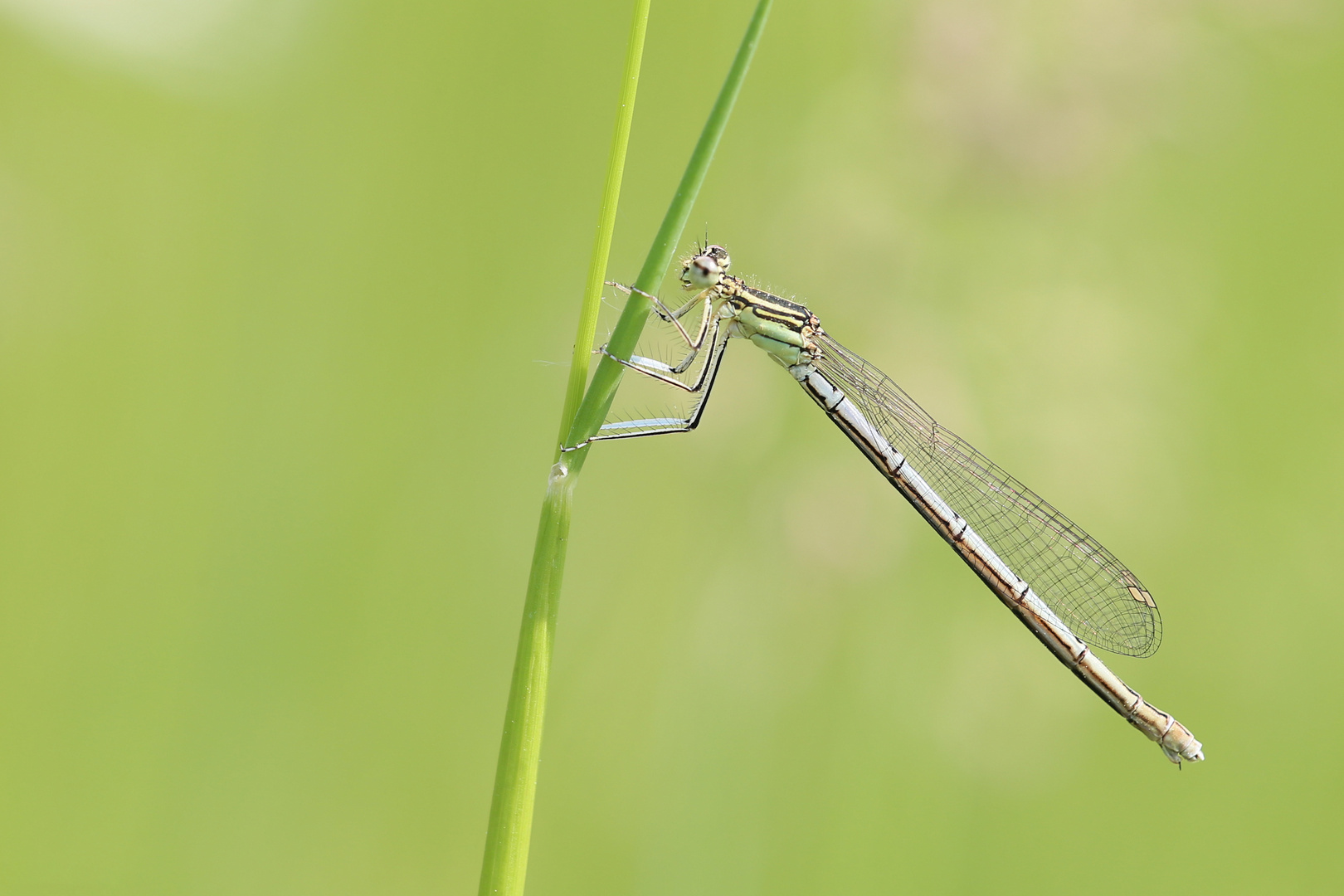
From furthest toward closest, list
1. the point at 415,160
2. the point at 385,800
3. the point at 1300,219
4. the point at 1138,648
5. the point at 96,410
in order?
1. the point at 1300,219
2. the point at 415,160
3. the point at 1138,648
4. the point at 385,800
5. the point at 96,410

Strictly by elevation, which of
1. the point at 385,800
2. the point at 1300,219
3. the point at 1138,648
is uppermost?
the point at 1300,219

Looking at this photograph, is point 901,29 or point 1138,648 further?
point 1138,648

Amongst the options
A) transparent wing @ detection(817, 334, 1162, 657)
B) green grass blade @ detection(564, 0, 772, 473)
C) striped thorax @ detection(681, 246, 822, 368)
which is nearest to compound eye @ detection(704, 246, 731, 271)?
striped thorax @ detection(681, 246, 822, 368)

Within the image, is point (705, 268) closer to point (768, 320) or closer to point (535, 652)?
point (768, 320)

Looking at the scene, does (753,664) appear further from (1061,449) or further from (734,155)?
(734,155)

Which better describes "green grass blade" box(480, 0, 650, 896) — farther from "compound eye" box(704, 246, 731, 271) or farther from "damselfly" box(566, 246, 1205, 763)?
"damselfly" box(566, 246, 1205, 763)

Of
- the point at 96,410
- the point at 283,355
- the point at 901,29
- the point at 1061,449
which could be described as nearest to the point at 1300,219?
the point at 1061,449
